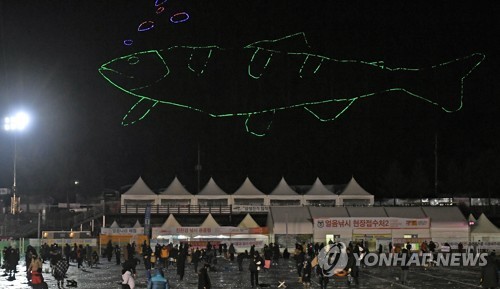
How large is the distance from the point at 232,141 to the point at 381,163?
907 inches

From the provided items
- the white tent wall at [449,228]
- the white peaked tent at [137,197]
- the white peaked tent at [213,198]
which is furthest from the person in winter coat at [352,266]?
the white peaked tent at [137,197]

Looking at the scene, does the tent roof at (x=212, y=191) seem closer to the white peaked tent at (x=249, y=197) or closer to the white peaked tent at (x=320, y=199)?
the white peaked tent at (x=249, y=197)

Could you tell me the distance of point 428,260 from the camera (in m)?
38.5

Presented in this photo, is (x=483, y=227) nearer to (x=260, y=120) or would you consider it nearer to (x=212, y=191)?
(x=212, y=191)

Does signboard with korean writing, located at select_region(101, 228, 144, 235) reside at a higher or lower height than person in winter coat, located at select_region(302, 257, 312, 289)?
higher

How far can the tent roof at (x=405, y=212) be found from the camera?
50.8m

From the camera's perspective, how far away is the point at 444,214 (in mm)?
50344

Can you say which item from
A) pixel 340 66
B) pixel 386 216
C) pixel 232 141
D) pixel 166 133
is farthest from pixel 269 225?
pixel 166 133

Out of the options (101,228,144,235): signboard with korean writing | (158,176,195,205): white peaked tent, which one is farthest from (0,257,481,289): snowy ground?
(158,176,195,205): white peaked tent

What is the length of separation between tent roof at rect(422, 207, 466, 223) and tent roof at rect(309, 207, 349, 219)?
5784mm

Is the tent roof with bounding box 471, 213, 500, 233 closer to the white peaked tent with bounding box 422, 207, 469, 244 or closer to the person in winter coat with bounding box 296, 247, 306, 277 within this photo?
the white peaked tent with bounding box 422, 207, 469, 244

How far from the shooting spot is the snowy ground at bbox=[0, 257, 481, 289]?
26.2 m

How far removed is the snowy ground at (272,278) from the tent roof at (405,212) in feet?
47.6

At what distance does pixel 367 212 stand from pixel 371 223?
347cm
